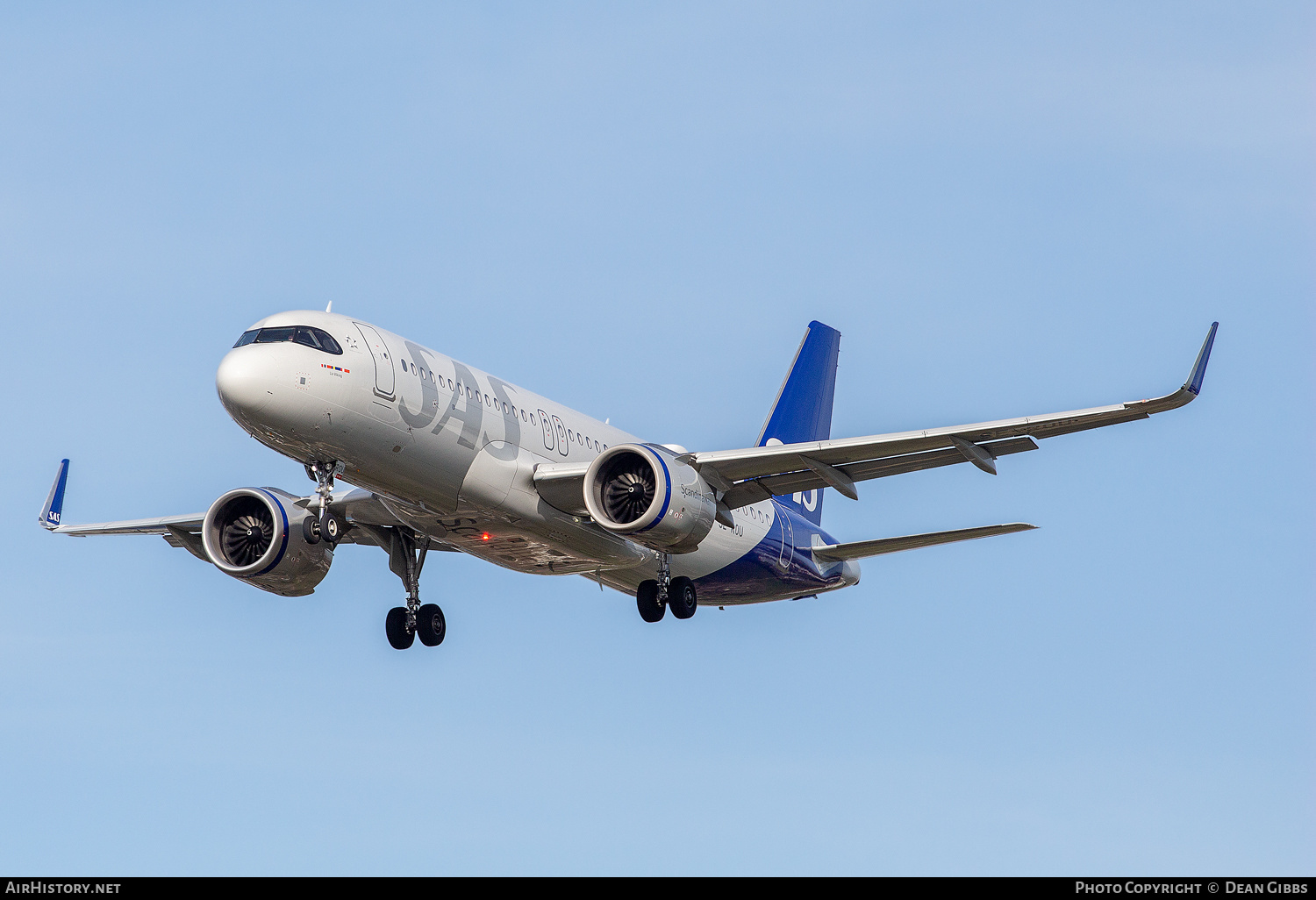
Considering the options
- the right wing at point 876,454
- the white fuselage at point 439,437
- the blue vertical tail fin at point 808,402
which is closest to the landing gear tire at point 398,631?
the white fuselage at point 439,437

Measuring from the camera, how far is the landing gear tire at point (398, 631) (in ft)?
129

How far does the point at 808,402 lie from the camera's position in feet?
157

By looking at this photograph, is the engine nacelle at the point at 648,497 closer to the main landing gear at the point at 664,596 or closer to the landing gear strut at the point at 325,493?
the main landing gear at the point at 664,596

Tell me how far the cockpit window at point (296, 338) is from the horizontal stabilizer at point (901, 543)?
14696 mm

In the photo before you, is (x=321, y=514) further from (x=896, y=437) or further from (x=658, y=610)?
(x=896, y=437)

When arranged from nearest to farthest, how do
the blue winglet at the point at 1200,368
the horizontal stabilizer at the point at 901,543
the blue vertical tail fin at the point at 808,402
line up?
the blue winglet at the point at 1200,368
the horizontal stabilizer at the point at 901,543
the blue vertical tail fin at the point at 808,402

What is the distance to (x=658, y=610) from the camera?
38.3 meters

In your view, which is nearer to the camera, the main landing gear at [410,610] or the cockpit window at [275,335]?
the cockpit window at [275,335]

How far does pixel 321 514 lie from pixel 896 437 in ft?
39.3

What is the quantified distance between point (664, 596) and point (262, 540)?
9376 millimetres

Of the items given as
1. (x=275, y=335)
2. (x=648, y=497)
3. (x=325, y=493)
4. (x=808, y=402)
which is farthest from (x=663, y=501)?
(x=808, y=402)
